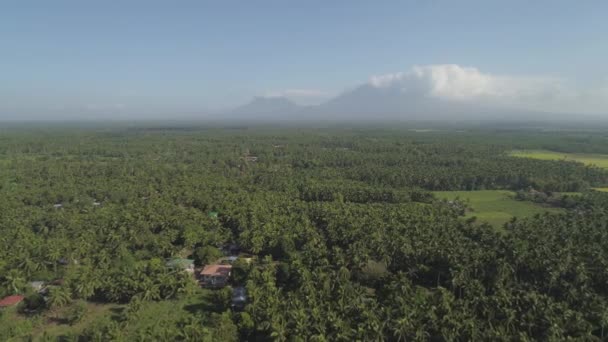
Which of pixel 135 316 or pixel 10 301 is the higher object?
pixel 10 301

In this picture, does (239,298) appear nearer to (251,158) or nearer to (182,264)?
(182,264)

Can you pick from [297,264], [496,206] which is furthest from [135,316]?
[496,206]

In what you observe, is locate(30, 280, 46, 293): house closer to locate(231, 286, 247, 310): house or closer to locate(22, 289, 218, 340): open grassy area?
locate(22, 289, 218, 340): open grassy area

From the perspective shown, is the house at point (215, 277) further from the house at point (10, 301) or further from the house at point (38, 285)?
the house at point (10, 301)

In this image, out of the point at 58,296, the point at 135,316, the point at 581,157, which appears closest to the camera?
the point at 135,316

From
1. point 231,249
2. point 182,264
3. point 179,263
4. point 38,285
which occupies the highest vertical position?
point 179,263

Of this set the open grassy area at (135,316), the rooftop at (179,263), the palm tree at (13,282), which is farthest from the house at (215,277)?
the palm tree at (13,282)
